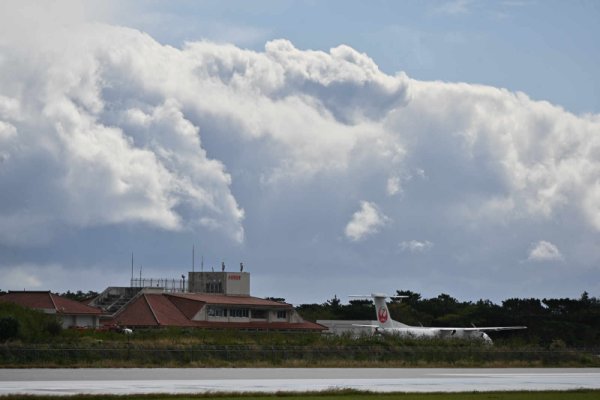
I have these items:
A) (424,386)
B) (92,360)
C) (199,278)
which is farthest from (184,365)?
(199,278)

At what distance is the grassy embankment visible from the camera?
60938 mm

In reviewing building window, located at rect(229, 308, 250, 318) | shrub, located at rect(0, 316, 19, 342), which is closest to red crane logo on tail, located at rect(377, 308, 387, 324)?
building window, located at rect(229, 308, 250, 318)

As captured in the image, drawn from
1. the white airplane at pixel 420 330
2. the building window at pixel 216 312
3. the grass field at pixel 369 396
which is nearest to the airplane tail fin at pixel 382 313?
the white airplane at pixel 420 330

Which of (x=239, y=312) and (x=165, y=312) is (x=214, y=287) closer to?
(x=239, y=312)

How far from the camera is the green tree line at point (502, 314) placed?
416ft

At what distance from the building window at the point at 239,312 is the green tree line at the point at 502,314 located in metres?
30.3

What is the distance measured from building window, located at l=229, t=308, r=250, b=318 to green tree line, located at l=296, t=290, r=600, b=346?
30.3 meters

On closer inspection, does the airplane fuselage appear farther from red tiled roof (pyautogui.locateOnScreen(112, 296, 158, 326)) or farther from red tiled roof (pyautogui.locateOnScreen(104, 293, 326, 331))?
red tiled roof (pyautogui.locateOnScreen(112, 296, 158, 326))

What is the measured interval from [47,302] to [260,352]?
36.9 meters

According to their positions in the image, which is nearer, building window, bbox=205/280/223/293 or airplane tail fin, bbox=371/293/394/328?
airplane tail fin, bbox=371/293/394/328

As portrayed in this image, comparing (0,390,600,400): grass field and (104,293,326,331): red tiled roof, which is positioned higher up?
(104,293,326,331): red tiled roof

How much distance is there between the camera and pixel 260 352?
67.5 metres

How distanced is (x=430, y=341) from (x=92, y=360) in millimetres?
33137

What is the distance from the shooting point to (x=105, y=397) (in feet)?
116
